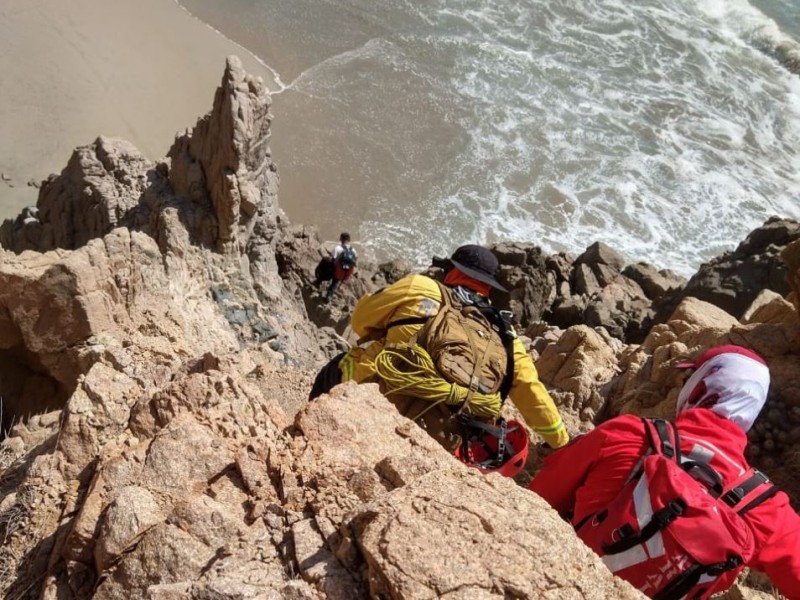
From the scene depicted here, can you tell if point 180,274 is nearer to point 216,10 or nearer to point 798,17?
point 216,10

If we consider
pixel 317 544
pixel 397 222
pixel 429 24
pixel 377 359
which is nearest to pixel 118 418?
pixel 377 359

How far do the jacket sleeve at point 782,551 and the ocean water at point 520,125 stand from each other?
1089 centimetres

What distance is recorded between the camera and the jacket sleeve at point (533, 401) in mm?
4250

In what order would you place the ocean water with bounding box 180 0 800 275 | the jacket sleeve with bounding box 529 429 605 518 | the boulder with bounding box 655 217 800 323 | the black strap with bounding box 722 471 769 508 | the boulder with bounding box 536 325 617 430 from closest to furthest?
the black strap with bounding box 722 471 769 508, the jacket sleeve with bounding box 529 429 605 518, the boulder with bounding box 536 325 617 430, the boulder with bounding box 655 217 800 323, the ocean water with bounding box 180 0 800 275

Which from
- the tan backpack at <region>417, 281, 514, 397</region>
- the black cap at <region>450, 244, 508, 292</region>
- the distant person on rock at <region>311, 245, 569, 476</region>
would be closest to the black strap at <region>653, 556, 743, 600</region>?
the distant person on rock at <region>311, 245, 569, 476</region>

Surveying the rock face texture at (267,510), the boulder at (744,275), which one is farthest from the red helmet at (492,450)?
the boulder at (744,275)

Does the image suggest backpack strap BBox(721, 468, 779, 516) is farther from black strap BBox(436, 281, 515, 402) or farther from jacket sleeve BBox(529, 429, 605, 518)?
black strap BBox(436, 281, 515, 402)

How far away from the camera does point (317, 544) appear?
9.21 ft

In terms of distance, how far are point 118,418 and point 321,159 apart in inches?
443

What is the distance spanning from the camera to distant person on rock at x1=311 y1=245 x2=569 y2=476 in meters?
4.04

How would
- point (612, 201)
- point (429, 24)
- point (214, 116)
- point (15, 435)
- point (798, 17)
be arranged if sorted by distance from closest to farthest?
point (15, 435), point (214, 116), point (612, 201), point (429, 24), point (798, 17)

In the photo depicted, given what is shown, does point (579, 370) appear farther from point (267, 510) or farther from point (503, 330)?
point (267, 510)

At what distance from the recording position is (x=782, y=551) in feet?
10.4

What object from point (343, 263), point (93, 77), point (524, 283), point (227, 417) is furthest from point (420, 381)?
point (93, 77)
